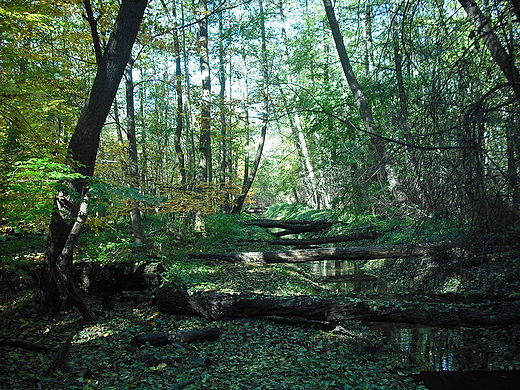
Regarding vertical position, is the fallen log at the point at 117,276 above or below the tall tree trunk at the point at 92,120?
below

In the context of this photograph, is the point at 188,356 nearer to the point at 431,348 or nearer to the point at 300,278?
the point at 431,348

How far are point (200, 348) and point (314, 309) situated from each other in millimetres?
2105

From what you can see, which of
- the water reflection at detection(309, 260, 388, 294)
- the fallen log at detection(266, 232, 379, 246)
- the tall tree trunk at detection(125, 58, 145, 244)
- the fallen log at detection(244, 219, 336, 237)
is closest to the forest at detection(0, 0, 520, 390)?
the water reflection at detection(309, 260, 388, 294)

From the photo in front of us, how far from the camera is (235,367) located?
15.5 feet

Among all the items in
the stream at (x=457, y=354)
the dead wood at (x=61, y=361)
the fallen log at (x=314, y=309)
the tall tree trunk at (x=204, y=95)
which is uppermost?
the tall tree trunk at (x=204, y=95)

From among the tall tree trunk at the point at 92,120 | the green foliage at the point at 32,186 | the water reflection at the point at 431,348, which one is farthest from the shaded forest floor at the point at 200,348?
the green foliage at the point at 32,186

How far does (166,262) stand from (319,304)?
4.10 meters

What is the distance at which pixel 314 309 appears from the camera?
6.18 metres

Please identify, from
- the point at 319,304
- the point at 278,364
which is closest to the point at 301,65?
the point at 319,304

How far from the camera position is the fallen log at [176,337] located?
5.22 m

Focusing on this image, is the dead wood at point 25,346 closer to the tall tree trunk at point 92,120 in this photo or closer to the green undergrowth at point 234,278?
the tall tree trunk at point 92,120

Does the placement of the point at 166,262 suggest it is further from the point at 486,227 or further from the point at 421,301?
the point at 486,227

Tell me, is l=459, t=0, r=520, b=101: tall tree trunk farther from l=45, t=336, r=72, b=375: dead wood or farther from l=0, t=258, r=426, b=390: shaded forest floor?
l=45, t=336, r=72, b=375: dead wood

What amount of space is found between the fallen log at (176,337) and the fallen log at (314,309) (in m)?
0.74
